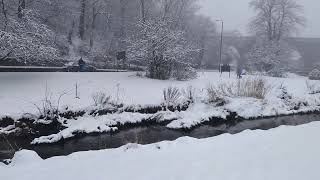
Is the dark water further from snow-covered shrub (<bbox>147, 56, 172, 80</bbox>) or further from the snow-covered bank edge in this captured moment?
snow-covered shrub (<bbox>147, 56, 172, 80</bbox>)

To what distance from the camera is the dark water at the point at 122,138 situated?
411 inches

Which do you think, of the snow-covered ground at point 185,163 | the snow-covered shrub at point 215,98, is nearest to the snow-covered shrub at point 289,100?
the snow-covered shrub at point 215,98

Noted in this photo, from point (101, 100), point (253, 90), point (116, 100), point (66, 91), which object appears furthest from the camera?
point (253, 90)

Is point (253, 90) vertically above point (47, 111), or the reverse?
point (253, 90)

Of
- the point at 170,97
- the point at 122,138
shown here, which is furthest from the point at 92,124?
the point at 170,97

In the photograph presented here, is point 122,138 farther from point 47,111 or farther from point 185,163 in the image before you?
point 185,163

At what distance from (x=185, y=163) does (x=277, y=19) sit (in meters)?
44.7

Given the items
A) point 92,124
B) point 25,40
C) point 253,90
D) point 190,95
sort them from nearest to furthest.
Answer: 1. point 92,124
2. point 25,40
3. point 190,95
4. point 253,90

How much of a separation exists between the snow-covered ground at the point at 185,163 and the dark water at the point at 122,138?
220 cm

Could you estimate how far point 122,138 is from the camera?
12.0m

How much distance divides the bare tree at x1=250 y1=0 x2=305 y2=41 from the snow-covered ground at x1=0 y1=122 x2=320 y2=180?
4108cm

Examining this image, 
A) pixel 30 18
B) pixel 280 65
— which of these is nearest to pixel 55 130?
pixel 30 18

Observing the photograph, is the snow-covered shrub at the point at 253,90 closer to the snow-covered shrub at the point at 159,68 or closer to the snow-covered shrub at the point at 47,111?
the snow-covered shrub at the point at 159,68

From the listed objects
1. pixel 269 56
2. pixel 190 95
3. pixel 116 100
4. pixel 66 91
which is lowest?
pixel 116 100
